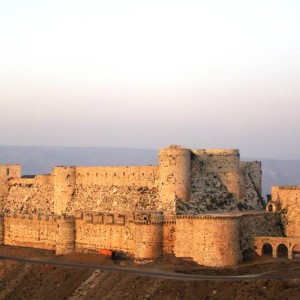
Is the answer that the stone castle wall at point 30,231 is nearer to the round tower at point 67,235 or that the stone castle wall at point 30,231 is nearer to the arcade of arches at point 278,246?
the round tower at point 67,235

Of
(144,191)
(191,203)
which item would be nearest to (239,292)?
(191,203)

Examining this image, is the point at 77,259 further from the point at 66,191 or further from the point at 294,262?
the point at 294,262

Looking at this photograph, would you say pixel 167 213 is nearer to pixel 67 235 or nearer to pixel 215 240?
pixel 215 240

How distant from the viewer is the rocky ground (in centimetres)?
7025

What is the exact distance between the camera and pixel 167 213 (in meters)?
89.4

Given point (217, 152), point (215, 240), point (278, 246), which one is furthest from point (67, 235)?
point (278, 246)

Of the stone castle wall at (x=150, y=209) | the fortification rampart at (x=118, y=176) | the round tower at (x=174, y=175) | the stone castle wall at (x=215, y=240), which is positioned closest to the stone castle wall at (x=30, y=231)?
the stone castle wall at (x=150, y=209)

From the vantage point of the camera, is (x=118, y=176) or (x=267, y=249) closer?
(x=267, y=249)

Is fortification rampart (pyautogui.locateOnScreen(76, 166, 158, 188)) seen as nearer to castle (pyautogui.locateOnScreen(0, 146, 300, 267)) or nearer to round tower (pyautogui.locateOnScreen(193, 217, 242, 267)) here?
castle (pyautogui.locateOnScreen(0, 146, 300, 267))

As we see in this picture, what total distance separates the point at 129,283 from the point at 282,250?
21.2 metres

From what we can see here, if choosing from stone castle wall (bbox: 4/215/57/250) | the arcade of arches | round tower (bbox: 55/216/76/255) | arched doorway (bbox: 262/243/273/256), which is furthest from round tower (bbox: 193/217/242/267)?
stone castle wall (bbox: 4/215/57/250)

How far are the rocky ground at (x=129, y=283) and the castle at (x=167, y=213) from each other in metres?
2.35

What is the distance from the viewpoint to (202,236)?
8069 cm

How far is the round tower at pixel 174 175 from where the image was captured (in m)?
92.9
